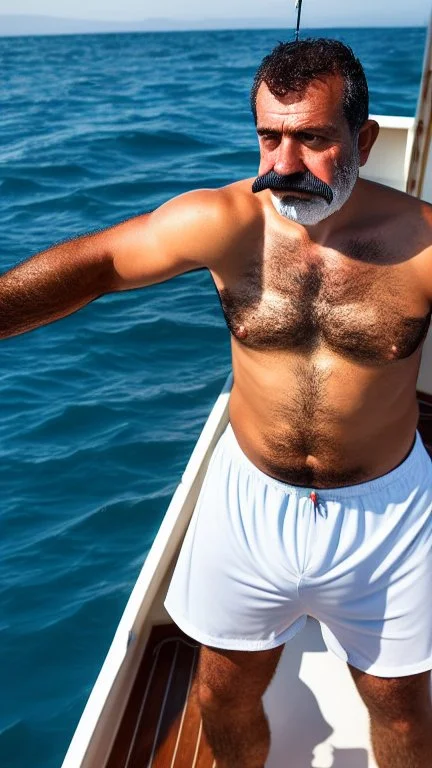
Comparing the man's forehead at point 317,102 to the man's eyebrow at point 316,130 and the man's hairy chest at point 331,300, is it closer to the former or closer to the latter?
the man's eyebrow at point 316,130

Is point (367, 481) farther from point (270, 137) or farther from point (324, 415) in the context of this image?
point (270, 137)

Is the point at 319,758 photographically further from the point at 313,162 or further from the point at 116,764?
the point at 313,162

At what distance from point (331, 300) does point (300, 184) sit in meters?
0.31

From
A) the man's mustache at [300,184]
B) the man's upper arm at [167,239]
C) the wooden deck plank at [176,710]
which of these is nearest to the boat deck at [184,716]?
the wooden deck plank at [176,710]

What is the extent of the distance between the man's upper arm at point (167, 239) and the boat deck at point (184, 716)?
5.17ft

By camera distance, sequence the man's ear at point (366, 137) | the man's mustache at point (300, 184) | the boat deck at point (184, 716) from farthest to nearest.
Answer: the boat deck at point (184, 716) → the man's ear at point (366, 137) → the man's mustache at point (300, 184)

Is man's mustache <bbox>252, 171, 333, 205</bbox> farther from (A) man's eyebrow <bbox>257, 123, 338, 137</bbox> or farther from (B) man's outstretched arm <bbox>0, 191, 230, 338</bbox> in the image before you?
(B) man's outstretched arm <bbox>0, 191, 230, 338</bbox>

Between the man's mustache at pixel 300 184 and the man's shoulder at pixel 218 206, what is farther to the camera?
the man's shoulder at pixel 218 206

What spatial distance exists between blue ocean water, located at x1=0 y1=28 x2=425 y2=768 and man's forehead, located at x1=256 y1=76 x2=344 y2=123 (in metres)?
2.89

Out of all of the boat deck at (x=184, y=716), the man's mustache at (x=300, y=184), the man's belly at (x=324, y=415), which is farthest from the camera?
the boat deck at (x=184, y=716)

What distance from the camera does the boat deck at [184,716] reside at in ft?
9.24

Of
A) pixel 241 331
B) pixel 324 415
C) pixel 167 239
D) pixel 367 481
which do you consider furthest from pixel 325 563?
pixel 167 239

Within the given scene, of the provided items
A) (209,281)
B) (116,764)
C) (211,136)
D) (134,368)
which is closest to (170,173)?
(211,136)

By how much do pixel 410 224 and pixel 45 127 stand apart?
12611 mm
